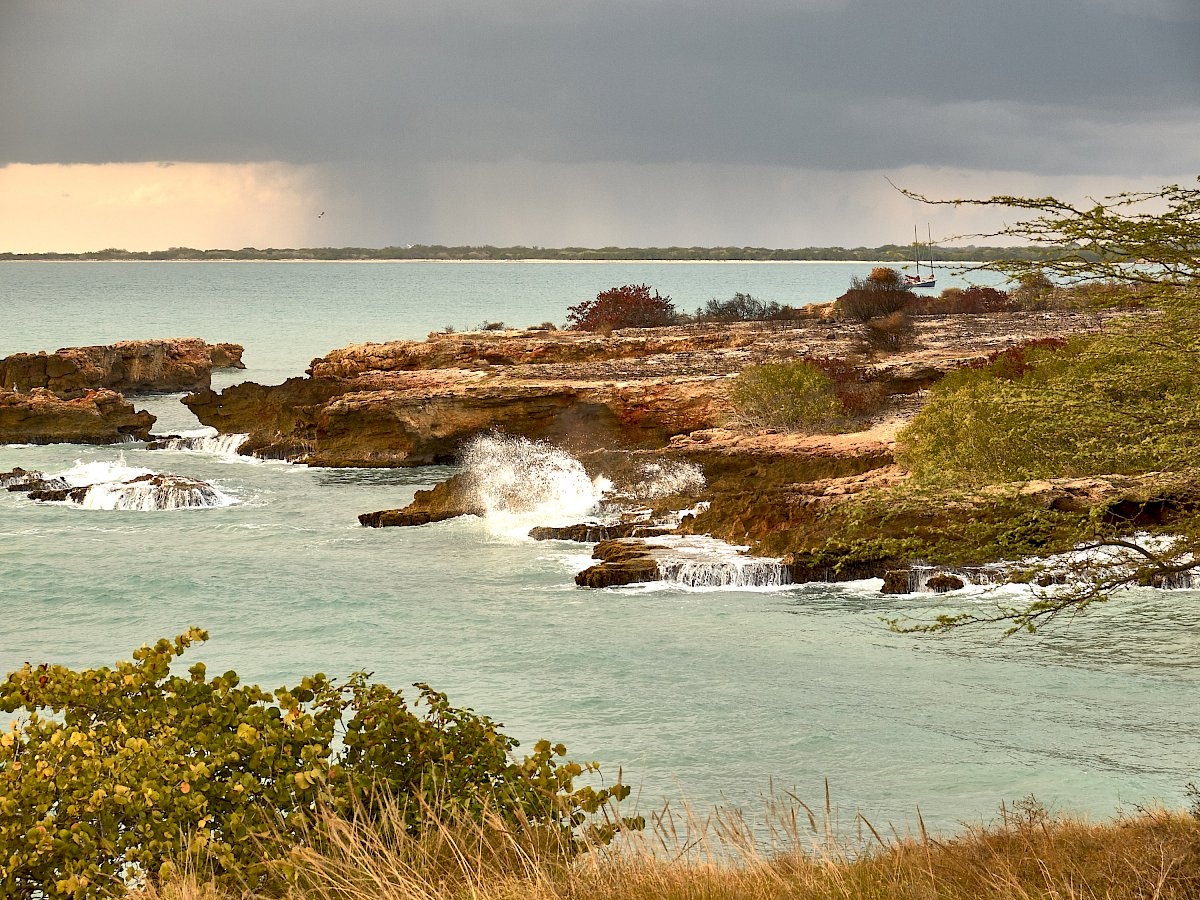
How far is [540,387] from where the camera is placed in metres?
39.6

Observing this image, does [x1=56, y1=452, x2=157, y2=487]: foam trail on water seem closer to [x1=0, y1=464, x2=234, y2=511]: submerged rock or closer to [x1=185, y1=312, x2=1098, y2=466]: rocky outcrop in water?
[x1=0, y1=464, x2=234, y2=511]: submerged rock

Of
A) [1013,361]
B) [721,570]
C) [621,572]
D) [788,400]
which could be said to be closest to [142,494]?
[621,572]

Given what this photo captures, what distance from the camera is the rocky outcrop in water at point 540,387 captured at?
38.6 meters

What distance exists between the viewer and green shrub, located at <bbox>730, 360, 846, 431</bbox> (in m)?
36.0

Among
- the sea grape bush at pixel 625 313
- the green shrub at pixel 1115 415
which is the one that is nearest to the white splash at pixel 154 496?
the green shrub at pixel 1115 415

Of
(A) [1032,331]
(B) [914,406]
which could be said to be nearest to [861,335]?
(A) [1032,331]

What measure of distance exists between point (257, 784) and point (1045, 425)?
24.6 ft

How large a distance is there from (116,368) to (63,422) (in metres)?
16.2

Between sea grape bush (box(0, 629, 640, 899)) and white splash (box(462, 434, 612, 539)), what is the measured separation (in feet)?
73.5

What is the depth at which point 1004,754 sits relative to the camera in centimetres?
1686

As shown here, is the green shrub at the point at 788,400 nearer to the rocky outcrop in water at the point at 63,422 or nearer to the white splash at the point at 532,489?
the white splash at the point at 532,489

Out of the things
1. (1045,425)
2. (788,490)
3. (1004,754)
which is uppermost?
(1045,425)

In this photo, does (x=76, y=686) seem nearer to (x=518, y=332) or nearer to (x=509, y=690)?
(x=509, y=690)

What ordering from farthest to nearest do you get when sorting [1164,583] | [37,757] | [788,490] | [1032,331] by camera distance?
A: [1032,331]
[788,490]
[1164,583]
[37,757]
